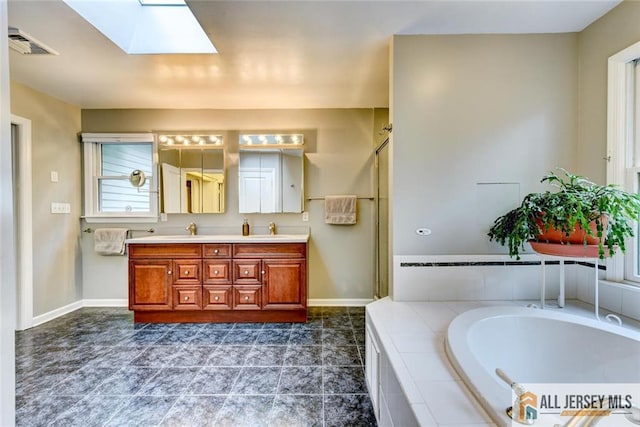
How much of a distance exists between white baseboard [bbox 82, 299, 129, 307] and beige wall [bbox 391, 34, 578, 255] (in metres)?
3.34

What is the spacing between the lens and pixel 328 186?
337 cm

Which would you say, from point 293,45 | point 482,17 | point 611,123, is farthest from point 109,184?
point 611,123

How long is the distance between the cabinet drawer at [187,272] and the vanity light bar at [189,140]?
4.52 ft

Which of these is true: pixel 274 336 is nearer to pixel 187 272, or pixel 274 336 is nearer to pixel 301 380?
pixel 301 380

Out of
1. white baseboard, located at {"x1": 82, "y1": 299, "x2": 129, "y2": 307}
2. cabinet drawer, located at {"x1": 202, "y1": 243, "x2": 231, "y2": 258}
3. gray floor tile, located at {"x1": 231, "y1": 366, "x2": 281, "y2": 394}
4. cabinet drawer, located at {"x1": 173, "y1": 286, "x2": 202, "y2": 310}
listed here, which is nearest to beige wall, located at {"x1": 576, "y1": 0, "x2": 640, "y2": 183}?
gray floor tile, located at {"x1": 231, "y1": 366, "x2": 281, "y2": 394}

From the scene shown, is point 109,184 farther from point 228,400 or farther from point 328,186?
point 228,400

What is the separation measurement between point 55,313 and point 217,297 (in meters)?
1.79

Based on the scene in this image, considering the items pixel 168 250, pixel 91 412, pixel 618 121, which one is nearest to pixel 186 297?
pixel 168 250

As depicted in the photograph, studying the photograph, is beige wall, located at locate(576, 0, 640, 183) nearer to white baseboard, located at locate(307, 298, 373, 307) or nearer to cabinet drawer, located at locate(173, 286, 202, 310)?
white baseboard, located at locate(307, 298, 373, 307)

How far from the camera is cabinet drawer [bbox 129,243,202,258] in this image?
112 inches

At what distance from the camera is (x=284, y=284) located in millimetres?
2850

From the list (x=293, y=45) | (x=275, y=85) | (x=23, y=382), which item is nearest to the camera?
(x=23, y=382)

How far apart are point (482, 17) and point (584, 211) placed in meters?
1.31

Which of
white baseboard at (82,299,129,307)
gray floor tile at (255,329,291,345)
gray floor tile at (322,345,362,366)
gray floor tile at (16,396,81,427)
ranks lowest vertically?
gray floor tile at (16,396,81,427)
